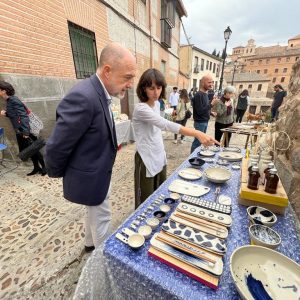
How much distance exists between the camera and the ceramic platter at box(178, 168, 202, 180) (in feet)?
5.55

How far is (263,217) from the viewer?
1173 mm

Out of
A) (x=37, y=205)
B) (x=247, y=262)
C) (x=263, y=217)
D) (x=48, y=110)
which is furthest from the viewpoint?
(x=48, y=110)

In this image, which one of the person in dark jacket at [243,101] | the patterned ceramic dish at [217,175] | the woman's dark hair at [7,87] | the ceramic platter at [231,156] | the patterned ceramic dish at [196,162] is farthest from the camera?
the person in dark jacket at [243,101]

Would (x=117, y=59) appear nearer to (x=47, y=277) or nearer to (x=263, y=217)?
(x=263, y=217)

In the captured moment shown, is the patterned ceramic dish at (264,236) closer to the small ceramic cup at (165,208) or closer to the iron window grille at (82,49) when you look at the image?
the small ceramic cup at (165,208)

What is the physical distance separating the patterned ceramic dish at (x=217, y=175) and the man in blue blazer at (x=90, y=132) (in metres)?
0.90

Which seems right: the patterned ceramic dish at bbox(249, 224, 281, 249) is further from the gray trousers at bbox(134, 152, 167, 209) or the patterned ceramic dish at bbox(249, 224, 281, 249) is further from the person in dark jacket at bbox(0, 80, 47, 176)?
the person in dark jacket at bbox(0, 80, 47, 176)

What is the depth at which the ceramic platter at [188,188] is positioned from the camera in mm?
1444

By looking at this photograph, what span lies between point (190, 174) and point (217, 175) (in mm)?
251

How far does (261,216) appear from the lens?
1180mm

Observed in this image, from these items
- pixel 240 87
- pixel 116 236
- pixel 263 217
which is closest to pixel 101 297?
pixel 116 236

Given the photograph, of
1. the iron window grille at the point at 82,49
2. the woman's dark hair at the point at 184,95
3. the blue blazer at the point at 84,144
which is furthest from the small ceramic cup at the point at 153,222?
the woman's dark hair at the point at 184,95

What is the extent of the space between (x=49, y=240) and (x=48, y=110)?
308cm

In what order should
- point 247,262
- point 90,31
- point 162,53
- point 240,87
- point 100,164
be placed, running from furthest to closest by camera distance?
point 240,87 < point 162,53 < point 90,31 < point 100,164 < point 247,262
